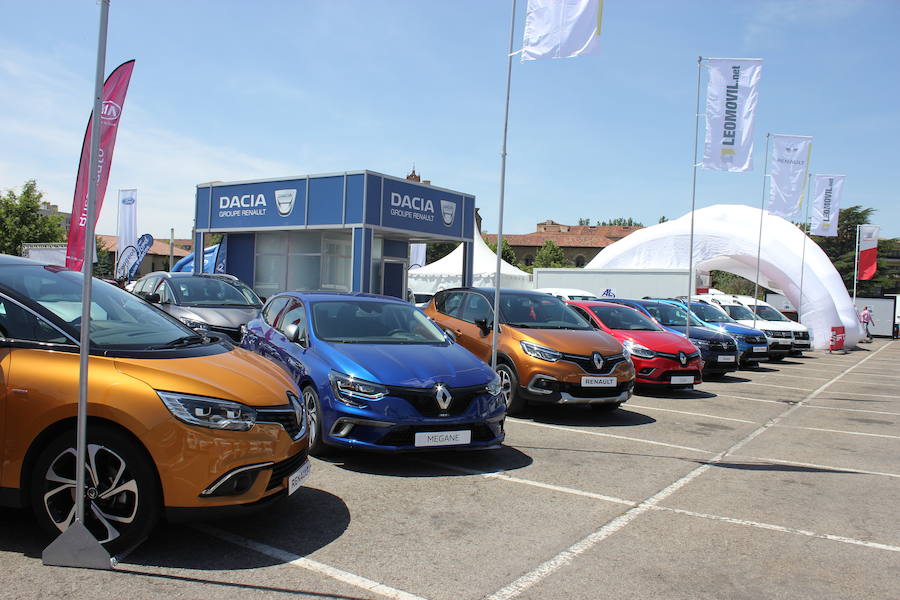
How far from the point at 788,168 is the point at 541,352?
63.2ft

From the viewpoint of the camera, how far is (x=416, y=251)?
1441 inches

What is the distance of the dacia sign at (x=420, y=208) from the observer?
17.8 meters

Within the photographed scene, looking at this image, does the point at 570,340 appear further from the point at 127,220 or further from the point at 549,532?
the point at 127,220

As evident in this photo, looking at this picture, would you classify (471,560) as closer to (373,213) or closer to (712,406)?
(712,406)

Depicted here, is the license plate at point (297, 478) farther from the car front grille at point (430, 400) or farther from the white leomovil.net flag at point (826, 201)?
the white leomovil.net flag at point (826, 201)

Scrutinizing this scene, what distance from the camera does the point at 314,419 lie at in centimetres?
583

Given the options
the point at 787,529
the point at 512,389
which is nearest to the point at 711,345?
the point at 512,389

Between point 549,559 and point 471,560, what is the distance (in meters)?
0.46

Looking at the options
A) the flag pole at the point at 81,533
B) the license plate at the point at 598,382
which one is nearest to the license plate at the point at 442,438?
the flag pole at the point at 81,533

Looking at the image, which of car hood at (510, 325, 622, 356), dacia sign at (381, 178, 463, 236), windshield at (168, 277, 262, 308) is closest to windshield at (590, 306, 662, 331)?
car hood at (510, 325, 622, 356)

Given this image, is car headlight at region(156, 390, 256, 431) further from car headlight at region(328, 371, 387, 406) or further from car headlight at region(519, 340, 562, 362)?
car headlight at region(519, 340, 562, 362)

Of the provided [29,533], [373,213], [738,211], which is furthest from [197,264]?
[738,211]

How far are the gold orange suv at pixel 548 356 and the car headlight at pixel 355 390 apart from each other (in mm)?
2455

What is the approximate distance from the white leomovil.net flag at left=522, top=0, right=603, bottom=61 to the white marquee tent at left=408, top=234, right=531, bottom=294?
2182cm
